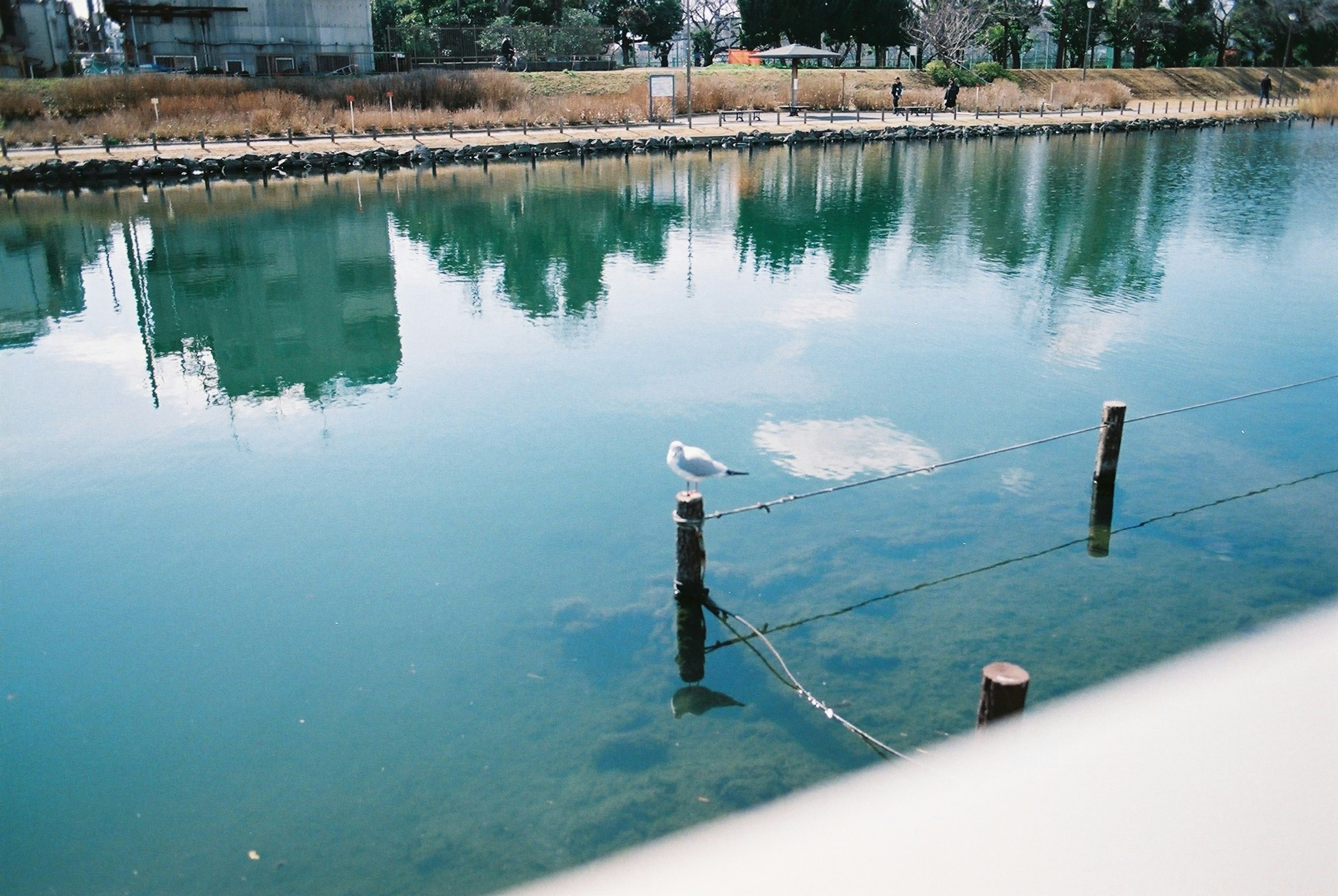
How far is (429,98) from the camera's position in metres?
39.3

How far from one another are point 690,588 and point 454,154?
94.7 ft

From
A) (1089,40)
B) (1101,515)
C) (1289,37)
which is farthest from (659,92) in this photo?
(1289,37)

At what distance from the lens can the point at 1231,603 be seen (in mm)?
7699

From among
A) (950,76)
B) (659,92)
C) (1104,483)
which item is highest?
(950,76)

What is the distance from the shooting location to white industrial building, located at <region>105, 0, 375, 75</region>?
42.2 metres

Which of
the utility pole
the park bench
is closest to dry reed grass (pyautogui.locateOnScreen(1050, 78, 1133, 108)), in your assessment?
the park bench

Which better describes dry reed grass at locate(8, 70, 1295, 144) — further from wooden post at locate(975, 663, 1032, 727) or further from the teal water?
wooden post at locate(975, 663, 1032, 727)

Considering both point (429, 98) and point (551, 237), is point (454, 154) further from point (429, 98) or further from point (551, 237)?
point (551, 237)

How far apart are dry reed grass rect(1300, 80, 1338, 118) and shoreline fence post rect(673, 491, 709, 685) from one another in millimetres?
53012

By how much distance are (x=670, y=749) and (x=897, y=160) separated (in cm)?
3256

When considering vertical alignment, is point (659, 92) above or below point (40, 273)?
above

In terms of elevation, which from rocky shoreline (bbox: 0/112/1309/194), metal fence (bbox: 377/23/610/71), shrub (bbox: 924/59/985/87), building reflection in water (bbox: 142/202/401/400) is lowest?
building reflection in water (bbox: 142/202/401/400)

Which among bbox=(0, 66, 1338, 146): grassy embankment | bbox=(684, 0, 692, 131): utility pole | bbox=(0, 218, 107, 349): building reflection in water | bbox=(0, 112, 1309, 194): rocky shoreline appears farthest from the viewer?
bbox=(684, 0, 692, 131): utility pole

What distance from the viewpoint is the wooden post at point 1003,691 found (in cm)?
482
